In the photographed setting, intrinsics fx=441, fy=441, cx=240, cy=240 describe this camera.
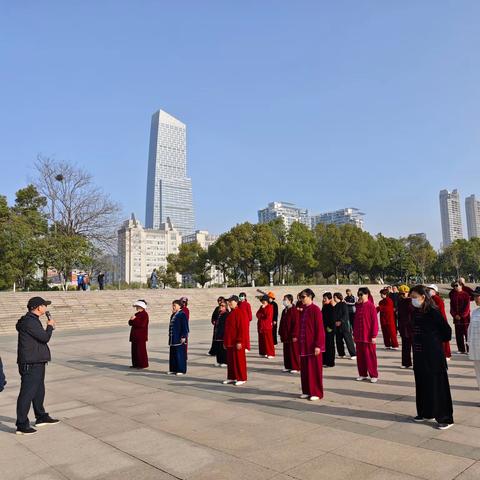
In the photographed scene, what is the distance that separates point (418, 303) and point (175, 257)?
60.3 meters

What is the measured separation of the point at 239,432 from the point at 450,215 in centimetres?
17893

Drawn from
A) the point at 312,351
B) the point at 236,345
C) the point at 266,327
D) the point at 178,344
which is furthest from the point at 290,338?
the point at 312,351

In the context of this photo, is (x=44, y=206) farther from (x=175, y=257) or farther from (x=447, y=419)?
(x=447, y=419)

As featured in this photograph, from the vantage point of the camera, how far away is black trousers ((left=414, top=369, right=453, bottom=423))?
523cm

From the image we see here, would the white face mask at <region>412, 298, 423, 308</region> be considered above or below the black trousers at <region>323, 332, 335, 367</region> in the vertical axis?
above

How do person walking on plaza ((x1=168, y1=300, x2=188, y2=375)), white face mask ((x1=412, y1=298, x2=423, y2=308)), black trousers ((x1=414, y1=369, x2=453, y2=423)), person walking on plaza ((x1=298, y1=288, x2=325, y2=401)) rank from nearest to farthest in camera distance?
black trousers ((x1=414, y1=369, x2=453, y2=423)), white face mask ((x1=412, y1=298, x2=423, y2=308)), person walking on plaza ((x1=298, y1=288, x2=325, y2=401)), person walking on plaza ((x1=168, y1=300, x2=188, y2=375))

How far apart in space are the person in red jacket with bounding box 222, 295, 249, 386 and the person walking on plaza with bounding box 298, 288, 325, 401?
1377 mm

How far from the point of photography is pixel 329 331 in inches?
392

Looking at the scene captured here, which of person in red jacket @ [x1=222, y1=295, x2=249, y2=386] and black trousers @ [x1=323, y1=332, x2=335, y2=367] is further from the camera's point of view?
black trousers @ [x1=323, y1=332, x2=335, y2=367]

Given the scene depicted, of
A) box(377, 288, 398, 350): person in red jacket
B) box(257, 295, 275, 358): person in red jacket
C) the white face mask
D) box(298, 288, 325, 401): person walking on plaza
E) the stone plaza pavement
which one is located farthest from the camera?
box(377, 288, 398, 350): person in red jacket

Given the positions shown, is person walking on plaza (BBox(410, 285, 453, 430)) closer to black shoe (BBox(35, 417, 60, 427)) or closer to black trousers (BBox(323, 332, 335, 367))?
black trousers (BBox(323, 332, 335, 367))

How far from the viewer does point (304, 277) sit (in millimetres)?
63688

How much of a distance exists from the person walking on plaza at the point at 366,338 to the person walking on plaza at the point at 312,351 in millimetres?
1560

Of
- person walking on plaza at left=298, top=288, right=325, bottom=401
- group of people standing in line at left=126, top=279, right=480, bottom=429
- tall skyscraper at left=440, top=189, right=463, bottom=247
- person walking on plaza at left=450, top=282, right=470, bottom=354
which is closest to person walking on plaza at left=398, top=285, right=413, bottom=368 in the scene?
group of people standing in line at left=126, top=279, right=480, bottom=429
